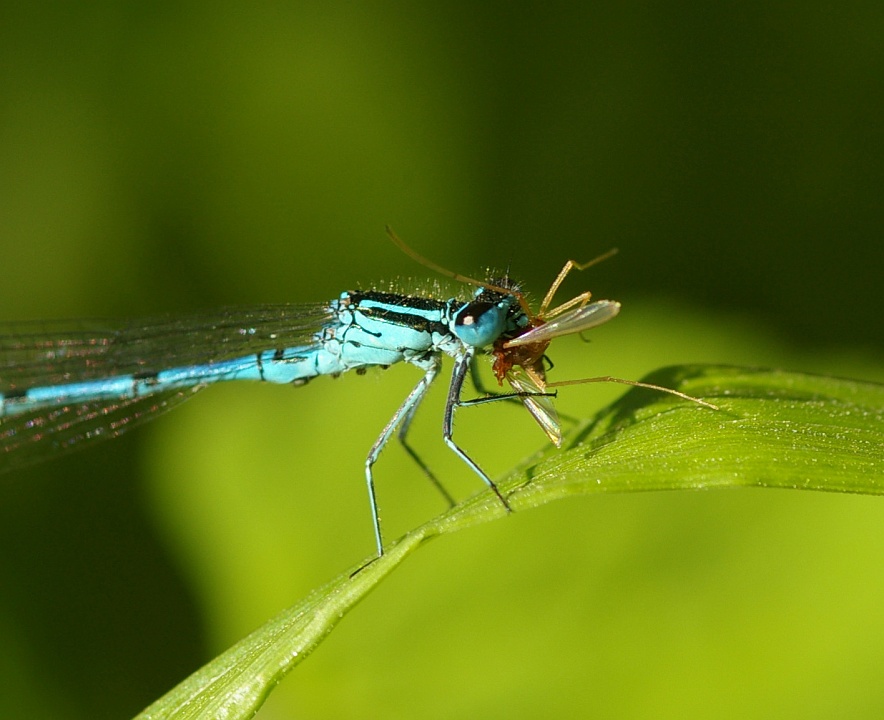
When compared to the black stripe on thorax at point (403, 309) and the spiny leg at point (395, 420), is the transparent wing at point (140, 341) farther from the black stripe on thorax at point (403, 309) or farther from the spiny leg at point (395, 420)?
the spiny leg at point (395, 420)

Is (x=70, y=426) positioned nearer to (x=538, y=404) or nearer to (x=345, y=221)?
(x=345, y=221)

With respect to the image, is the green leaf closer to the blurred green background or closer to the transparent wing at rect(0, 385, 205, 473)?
the blurred green background

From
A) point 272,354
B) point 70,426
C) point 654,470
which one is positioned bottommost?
point 654,470

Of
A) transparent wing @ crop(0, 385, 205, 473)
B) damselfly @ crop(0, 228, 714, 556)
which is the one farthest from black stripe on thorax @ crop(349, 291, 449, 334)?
transparent wing @ crop(0, 385, 205, 473)

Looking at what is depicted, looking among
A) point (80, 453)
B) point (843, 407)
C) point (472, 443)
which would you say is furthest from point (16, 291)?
point (843, 407)

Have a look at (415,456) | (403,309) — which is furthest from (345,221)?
(415,456)
